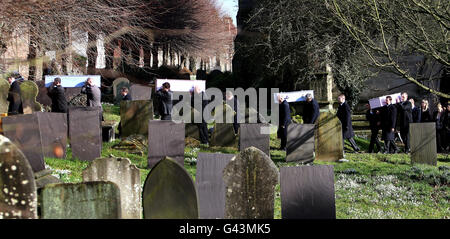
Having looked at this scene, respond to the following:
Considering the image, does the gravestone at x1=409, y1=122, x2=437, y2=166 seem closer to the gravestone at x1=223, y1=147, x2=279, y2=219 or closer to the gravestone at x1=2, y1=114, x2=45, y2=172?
the gravestone at x1=223, y1=147, x2=279, y2=219

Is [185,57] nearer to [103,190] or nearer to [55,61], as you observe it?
[55,61]

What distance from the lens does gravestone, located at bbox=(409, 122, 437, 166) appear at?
13.1 meters

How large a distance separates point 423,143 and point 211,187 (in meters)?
8.67

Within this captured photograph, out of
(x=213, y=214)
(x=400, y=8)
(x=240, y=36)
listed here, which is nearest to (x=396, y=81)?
(x=240, y=36)

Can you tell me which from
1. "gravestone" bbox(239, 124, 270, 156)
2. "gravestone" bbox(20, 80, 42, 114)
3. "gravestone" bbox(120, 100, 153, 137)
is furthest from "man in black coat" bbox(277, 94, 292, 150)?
"gravestone" bbox(20, 80, 42, 114)

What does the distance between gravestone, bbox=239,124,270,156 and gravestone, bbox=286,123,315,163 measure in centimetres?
71

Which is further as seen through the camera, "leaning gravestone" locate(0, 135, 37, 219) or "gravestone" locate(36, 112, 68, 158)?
"gravestone" locate(36, 112, 68, 158)

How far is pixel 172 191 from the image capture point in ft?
17.6

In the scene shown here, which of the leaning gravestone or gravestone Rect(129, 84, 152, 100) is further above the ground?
gravestone Rect(129, 84, 152, 100)

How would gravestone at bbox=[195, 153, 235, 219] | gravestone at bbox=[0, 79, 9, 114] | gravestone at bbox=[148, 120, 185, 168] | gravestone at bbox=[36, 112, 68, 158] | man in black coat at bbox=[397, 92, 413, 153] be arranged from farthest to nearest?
man in black coat at bbox=[397, 92, 413, 153] < gravestone at bbox=[0, 79, 9, 114] < gravestone at bbox=[148, 120, 185, 168] < gravestone at bbox=[36, 112, 68, 158] < gravestone at bbox=[195, 153, 235, 219]

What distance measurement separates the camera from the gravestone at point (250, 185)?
5.41 m

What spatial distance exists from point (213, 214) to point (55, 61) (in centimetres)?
1161

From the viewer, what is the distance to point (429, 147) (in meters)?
13.2

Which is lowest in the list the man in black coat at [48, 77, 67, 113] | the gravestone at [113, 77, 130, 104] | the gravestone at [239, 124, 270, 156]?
the gravestone at [239, 124, 270, 156]
